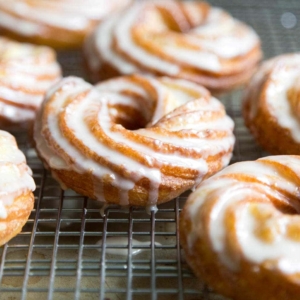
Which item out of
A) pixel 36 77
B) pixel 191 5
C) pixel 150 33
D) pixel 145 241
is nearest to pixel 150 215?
pixel 145 241

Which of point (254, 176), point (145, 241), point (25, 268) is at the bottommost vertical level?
point (145, 241)

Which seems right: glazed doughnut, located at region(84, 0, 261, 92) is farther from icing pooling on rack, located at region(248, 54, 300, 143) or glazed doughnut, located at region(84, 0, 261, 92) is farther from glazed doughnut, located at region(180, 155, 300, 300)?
glazed doughnut, located at region(180, 155, 300, 300)

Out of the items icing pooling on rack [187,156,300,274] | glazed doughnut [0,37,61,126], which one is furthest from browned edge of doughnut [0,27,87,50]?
icing pooling on rack [187,156,300,274]

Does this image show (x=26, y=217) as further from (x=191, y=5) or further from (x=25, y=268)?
(x=191, y=5)

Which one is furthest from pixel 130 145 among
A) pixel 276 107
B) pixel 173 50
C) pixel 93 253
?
pixel 173 50

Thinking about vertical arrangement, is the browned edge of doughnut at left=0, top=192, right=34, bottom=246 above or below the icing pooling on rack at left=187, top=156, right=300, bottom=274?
below

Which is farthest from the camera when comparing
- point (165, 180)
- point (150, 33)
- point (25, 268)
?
point (150, 33)
